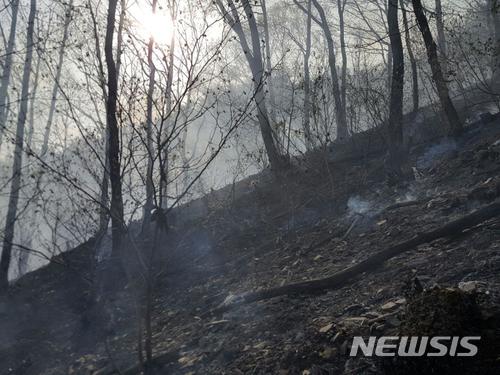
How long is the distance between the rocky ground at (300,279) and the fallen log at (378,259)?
3.6 inches

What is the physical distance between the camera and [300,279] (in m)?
5.29

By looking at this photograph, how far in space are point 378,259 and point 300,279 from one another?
1008 mm

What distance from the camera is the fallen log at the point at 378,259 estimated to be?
4.68 metres

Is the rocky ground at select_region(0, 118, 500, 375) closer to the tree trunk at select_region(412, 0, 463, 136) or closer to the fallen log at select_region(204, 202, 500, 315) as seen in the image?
the fallen log at select_region(204, 202, 500, 315)

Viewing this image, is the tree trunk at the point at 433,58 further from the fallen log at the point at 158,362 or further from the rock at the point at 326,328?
the fallen log at the point at 158,362

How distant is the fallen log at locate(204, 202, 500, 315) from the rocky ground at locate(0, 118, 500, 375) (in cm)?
9

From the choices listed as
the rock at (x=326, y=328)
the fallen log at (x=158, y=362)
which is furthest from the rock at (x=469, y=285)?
the fallen log at (x=158, y=362)

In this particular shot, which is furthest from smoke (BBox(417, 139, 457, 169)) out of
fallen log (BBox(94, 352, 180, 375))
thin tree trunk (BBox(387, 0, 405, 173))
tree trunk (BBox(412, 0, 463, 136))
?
fallen log (BBox(94, 352, 180, 375))

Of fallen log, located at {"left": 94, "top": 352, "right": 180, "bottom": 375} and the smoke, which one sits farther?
the smoke

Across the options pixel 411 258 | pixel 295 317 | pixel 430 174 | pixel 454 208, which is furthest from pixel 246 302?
pixel 430 174

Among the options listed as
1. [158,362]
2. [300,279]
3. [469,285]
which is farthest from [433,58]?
[158,362]

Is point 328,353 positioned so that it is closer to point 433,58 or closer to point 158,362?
point 158,362

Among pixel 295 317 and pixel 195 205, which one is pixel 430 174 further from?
pixel 195 205

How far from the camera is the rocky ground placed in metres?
3.36
